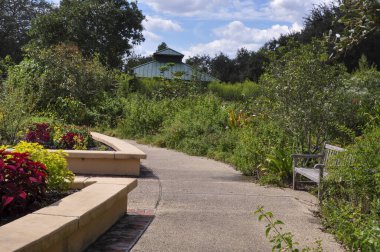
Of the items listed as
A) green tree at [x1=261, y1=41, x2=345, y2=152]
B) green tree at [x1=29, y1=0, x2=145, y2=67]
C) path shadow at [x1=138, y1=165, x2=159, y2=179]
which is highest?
green tree at [x1=29, y1=0, x2=145, y2=67]

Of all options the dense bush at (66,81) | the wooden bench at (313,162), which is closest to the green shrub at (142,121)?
the dense bush at (66,81)

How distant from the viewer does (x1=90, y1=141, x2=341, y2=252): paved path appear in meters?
5.18

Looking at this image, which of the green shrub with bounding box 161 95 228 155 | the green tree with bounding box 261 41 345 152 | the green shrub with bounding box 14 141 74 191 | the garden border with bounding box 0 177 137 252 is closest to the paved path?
the garden border with bounding box 0 177 137 252

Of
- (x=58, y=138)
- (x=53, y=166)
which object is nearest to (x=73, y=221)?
(x=53, y=166)

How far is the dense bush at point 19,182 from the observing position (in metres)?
4.57

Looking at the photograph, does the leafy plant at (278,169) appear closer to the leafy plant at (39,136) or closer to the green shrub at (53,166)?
the leafy plant at (39,136)

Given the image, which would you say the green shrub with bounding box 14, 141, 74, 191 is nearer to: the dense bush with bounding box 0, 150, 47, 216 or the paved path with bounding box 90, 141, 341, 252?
the dense bush with bounding box 0, 150, 47, 216

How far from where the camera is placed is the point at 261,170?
944cm

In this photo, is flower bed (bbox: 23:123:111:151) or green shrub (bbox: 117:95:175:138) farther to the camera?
green shrub (bbox: 117:95:175:138)

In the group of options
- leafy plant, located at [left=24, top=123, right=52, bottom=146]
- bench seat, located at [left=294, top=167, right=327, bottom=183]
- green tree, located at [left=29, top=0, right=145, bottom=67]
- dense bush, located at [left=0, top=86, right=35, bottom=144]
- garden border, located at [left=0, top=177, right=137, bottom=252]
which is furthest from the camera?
green tree, located at [left=29, top=0, right=145, bottom=67]

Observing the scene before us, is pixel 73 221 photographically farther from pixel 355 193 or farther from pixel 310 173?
pixel 310 173

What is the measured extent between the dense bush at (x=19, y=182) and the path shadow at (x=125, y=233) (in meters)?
0.74

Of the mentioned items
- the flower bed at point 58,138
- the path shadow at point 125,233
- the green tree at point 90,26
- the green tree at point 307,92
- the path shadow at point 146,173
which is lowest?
the path shadow at point 125,233

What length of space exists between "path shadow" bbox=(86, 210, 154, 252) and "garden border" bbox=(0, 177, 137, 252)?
6 cm
